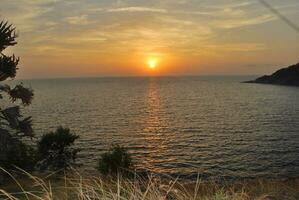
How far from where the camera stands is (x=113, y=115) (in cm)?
13150

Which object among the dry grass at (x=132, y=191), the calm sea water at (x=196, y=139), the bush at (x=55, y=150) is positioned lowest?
the calm sea water at (x=196, y=139)

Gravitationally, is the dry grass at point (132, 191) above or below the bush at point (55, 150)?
above

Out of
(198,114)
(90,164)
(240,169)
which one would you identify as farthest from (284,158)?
(198,114)

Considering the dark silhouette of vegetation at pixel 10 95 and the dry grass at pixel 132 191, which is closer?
the dry grass at pixel 132 191

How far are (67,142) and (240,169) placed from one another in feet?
77.9

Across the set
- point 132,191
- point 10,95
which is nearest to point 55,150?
point 10,95

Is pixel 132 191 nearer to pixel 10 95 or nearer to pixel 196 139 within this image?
pixel 10 95

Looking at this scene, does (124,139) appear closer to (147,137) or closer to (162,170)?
(147,137)

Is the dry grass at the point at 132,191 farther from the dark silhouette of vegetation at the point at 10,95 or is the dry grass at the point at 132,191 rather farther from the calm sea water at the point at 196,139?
the calm sea water at the point at 196,139

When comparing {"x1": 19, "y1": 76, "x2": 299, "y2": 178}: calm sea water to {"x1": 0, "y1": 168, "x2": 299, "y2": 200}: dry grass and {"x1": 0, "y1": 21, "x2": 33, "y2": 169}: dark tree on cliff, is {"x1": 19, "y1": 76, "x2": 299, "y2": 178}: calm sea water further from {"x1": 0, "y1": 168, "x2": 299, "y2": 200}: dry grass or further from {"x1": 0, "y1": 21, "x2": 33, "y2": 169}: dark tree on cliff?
{"x1": 0, "y1": 168, "x2": 299, "y2": 200}: dry grass

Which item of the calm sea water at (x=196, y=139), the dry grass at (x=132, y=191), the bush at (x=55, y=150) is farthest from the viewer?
the calm sea water at (x=196, y=139)

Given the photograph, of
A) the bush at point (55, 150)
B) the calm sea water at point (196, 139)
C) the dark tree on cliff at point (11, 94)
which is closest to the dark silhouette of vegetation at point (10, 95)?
the dark tree on cliff at point (11, 94)

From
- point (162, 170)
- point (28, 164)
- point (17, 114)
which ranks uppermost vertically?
point (17, 114)

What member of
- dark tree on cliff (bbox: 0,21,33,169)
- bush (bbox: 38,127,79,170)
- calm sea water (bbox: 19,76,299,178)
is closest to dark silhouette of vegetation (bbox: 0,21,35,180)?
dark tree on cliff (bbox: 0,21,33,169)
